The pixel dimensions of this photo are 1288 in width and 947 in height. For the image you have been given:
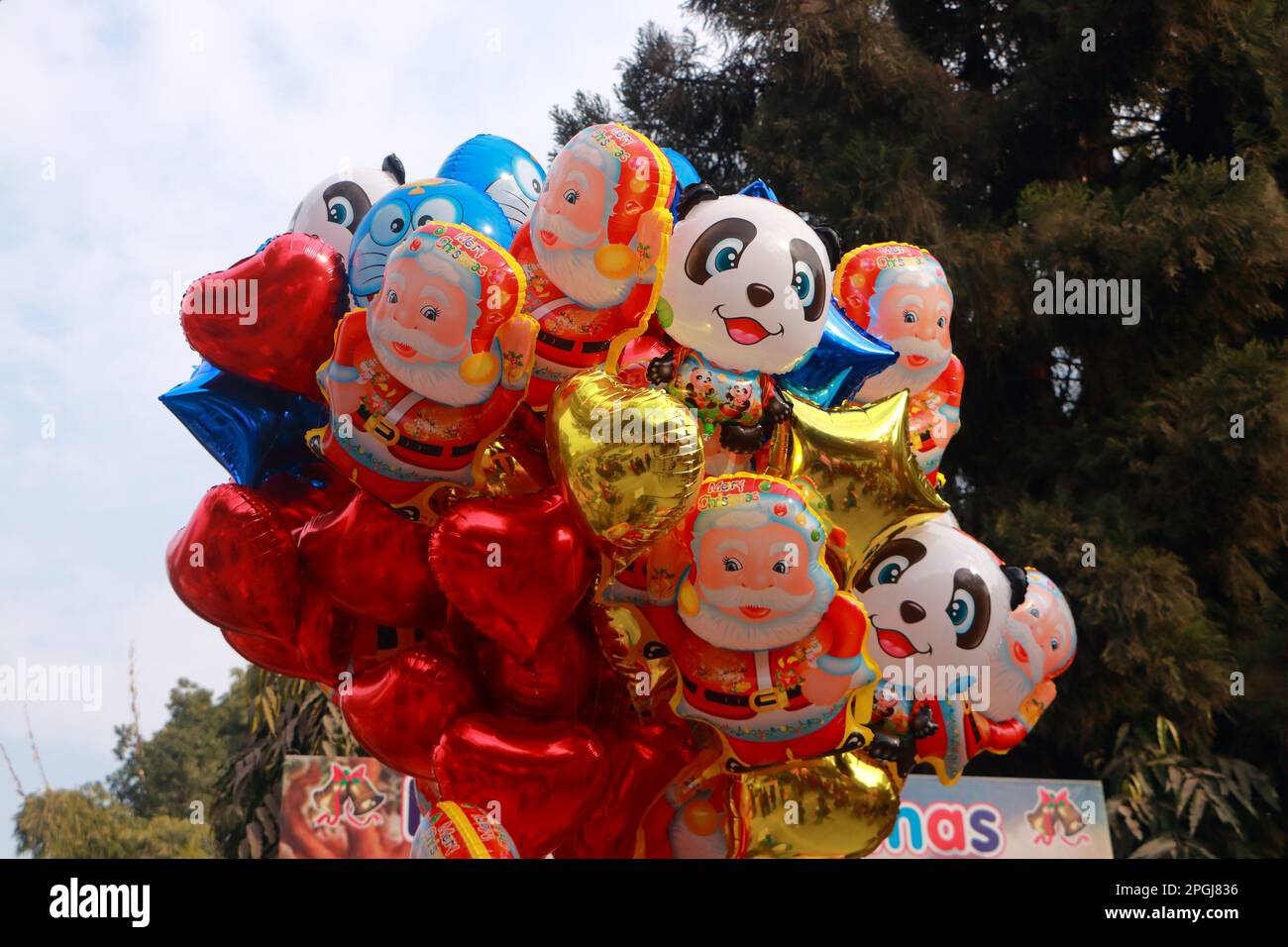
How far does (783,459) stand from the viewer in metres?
3.27

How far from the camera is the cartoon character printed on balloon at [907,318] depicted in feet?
12.7

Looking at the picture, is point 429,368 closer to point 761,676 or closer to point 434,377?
point 434,377

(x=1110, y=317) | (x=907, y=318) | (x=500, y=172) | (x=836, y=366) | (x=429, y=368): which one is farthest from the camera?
(x=1110, y=317)

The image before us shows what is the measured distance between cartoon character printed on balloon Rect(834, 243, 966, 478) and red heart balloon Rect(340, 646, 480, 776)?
143 cm

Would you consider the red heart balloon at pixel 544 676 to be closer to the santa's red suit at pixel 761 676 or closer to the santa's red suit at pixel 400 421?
the santa's red suit at pixel 761 676

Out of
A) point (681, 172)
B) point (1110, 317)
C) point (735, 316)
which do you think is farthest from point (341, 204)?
point (1110, 317)

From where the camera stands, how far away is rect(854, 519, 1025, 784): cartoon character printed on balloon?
340 cm

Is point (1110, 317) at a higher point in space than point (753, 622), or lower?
higher

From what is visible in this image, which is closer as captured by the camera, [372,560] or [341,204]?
[372,560]

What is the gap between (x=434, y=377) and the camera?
9.73 feet

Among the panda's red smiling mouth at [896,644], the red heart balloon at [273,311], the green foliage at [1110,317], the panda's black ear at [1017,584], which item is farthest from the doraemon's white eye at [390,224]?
the green foliage at [1110,317]

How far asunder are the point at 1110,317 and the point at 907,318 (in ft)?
17.1

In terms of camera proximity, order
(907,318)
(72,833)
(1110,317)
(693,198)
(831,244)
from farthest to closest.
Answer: (1110,317), (72,833), (907,318), (831,244), (693,198)
